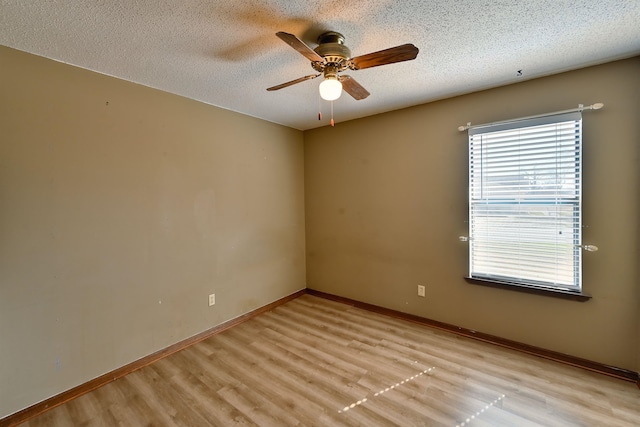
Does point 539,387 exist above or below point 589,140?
below

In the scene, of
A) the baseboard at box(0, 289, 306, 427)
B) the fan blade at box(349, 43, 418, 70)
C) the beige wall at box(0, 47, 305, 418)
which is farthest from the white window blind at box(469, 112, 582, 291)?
the baseboard at box(0, 289, 306, 427)

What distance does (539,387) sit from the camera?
202 centimetres

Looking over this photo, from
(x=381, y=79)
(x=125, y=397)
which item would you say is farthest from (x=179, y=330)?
(x=381, y=79)

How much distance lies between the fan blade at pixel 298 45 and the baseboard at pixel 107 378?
2730 millimetres

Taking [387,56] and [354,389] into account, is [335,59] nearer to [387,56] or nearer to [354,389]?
[387,56]

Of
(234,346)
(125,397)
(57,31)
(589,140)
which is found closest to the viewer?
(57,31)

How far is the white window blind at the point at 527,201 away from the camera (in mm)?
2256

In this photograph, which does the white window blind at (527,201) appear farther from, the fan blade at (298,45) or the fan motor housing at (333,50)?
the fan blade at (298,45)

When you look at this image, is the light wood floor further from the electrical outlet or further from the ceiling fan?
the ceiling fan

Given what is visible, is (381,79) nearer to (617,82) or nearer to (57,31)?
(617,82)

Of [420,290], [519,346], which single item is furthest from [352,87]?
[519,346]

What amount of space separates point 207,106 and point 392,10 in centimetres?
210

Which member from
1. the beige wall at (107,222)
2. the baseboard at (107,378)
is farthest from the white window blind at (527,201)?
the baseboard at (107,378)

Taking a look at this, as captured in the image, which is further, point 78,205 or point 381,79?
point 381,79
